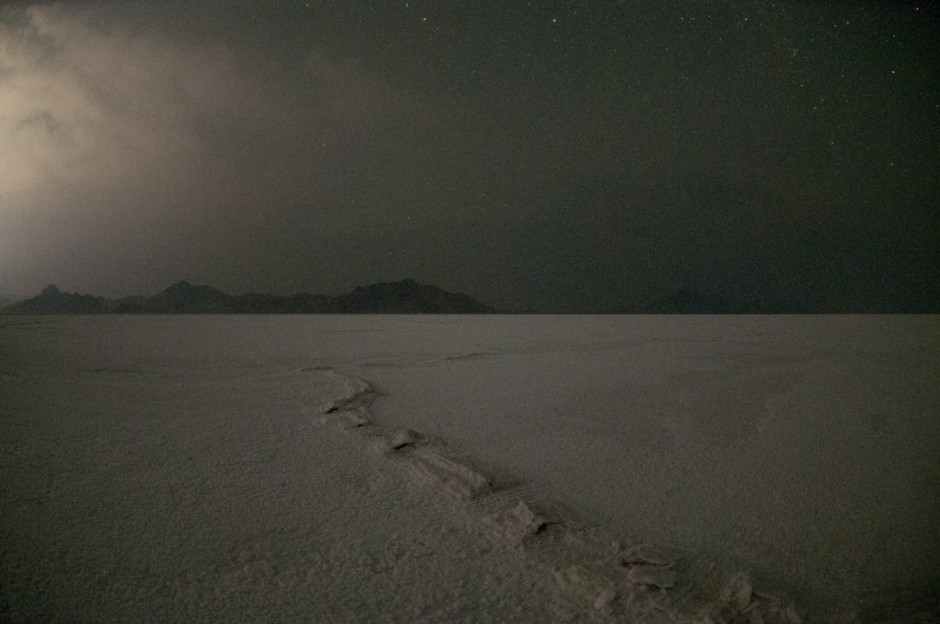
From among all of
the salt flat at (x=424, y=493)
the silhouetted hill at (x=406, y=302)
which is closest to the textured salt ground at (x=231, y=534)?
the salt flat at (x=424, y=493)

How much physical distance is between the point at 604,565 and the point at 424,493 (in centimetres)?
94

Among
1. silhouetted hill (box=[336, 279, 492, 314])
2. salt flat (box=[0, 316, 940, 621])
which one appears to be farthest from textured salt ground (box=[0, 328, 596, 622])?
silhouetted hill (box=[336, 279, 492, 314])

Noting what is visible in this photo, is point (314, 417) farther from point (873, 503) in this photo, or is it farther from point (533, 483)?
point (873, 503)

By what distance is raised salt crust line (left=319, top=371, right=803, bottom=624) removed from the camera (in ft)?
4.90

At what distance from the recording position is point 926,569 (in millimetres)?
1747

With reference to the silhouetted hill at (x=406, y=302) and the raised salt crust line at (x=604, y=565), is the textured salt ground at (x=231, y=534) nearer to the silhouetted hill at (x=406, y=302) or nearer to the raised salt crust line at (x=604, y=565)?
the raised salt crust line at (x=604, y=565)

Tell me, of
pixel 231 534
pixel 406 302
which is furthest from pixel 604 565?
pixel 406 302

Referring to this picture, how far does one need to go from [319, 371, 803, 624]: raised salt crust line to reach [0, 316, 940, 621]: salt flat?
0.07 feet

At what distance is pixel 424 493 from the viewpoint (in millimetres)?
2309

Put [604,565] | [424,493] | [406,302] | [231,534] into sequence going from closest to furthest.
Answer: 1. [604,565]
2. [231,534]
3. [424,493]
4. [406,302]

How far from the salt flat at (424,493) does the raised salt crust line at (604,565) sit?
0.02 m

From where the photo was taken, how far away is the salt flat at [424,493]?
156cm

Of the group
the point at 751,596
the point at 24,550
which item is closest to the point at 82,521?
the point at 24,550

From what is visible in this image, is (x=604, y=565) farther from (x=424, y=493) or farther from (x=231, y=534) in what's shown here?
(x=231, y=534)
